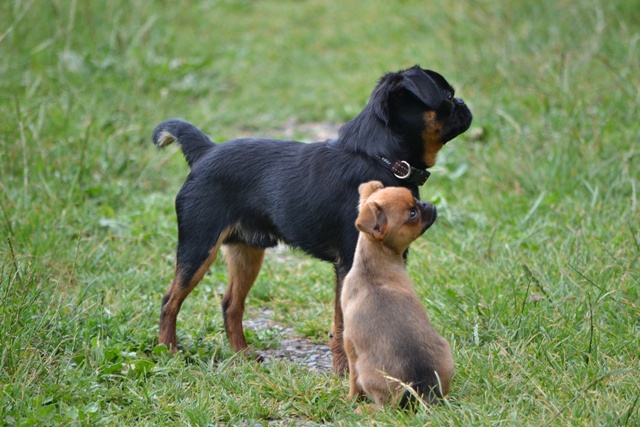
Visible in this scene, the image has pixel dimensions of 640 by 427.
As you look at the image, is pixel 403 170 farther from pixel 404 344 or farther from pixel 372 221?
pixel 404 344

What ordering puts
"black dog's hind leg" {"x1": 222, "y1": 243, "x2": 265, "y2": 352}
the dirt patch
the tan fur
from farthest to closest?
"black dog's hind leg" {"x1": 222, "y1": 243, "x2": 265, "y2": 352} < the dirt patch < the tan fur

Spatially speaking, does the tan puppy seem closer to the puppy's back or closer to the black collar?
the puppy's back

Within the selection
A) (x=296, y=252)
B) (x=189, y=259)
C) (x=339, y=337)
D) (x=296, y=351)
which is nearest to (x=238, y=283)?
(x=189, y=259)

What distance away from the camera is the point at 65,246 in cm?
578

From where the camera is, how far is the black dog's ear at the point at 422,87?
14.2ft

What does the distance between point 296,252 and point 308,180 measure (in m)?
1.68

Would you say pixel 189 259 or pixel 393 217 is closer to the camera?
pixel 393 217

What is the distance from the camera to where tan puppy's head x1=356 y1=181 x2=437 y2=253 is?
3750 millimetres

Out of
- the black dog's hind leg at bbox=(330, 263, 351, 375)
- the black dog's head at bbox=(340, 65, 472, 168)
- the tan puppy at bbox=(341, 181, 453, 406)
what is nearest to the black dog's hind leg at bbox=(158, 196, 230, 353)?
the black dog's hind leg at bbox=(330, 263, 351, 375)

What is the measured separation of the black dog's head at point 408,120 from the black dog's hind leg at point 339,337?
64cm

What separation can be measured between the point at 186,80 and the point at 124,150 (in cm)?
274

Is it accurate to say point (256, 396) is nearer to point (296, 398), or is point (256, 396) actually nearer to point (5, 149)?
point (296, 398)

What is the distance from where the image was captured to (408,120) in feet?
14.6

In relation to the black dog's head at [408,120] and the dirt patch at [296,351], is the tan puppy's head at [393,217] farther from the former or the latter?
the dirt patch at [296,351]
